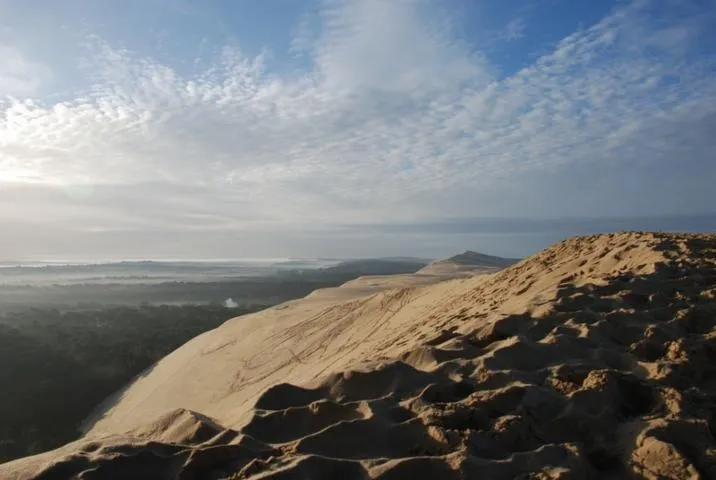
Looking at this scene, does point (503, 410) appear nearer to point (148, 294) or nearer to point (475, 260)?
point (148, 294)

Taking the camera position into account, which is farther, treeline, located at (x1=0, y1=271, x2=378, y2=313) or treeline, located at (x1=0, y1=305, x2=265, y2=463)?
treeline, located at (x1=0, y1=271, x2=378, y2=313)

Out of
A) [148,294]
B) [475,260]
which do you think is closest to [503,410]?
[148,294]

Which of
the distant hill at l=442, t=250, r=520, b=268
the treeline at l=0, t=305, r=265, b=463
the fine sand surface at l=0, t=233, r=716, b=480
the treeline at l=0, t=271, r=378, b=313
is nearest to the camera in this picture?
the fine sand surface at l=0, t=233, r=716, b=480

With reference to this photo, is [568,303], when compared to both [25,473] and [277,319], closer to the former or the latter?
[25,473]

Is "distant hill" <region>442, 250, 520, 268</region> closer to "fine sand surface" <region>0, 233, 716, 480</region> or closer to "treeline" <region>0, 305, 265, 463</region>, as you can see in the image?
"treeline" <region>0, 305, 265, 463</region>

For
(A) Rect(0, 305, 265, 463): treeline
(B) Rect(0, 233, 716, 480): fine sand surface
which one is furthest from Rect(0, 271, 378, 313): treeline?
(B) Rect(0, 233, 716, 480): fine sand surface

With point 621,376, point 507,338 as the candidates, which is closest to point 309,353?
point 507,338

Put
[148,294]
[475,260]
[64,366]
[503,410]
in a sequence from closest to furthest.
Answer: [503,410] → [64,366] → [148,294] → [475,260]

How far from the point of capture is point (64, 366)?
13312 mm

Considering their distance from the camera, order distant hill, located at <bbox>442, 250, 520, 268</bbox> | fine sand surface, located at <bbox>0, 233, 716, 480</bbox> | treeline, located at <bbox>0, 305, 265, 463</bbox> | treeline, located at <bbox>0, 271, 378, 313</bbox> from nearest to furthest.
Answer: fine sand surface, located at <bbox>0, 233, 716, 480</bbox> → treeline, located at <bbox>0, 305, 265, 463</bbox> → treeline, located at <bbox>0, 271, 378, 313</bbox> → distant hill, located at <bbox>442, 250, 520, 268</bbox>

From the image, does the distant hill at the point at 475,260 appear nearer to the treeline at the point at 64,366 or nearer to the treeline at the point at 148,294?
Answer: the treeline at the point at 148,294

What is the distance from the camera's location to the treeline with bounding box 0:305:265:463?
10.1m

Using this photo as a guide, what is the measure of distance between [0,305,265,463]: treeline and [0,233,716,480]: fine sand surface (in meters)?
6.67

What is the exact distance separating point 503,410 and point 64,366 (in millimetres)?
12698
